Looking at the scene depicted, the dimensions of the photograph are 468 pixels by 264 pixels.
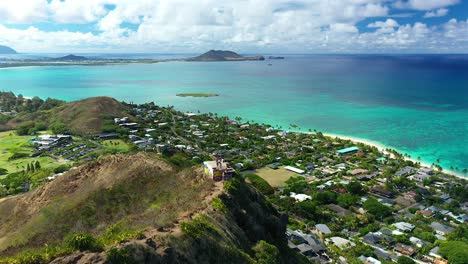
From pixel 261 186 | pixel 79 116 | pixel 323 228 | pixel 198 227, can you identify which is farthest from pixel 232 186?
pixel 79 116

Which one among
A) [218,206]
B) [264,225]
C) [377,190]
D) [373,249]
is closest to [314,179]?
[377,190]

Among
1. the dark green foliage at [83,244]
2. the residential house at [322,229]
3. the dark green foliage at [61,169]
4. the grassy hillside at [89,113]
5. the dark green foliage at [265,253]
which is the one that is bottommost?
the residential house at [322,229]

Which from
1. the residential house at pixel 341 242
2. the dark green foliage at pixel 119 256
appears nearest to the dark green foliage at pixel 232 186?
the dark green foliage at pixel 119 256

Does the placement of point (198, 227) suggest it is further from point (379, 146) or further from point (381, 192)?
point (379, 146)

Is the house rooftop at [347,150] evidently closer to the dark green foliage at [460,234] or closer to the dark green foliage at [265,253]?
the dark green foliage at [460,234]

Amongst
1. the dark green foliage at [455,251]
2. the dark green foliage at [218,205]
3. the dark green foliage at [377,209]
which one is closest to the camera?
the dark green foliage at [218,205]

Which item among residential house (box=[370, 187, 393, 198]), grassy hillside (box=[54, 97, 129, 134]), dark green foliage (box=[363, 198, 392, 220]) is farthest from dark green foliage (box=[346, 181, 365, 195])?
grassy hillside (box=[54, 97, 129, 134])

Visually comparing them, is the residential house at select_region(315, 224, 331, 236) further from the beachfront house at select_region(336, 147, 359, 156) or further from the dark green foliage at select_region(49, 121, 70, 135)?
the dark green foliage at select_region(49, 121, 70, 135)

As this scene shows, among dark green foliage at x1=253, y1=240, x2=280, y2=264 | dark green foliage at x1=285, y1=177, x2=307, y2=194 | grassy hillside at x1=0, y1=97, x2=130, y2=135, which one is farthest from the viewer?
grassy hillside at x1=0, y1=97, x2=130, y2=135
